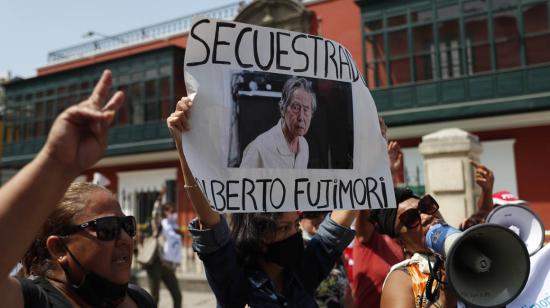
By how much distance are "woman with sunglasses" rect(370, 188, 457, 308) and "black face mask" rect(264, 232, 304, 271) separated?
1.34 ft

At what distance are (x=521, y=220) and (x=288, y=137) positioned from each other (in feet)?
4.90

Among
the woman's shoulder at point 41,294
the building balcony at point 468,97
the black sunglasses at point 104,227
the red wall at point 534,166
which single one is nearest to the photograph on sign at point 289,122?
the black sunglasses at point 104,227

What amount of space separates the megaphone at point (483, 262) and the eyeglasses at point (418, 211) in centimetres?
34

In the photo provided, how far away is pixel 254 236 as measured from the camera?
2215 millimetres

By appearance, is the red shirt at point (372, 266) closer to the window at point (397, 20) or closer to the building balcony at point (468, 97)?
the building balcony at point (468, 97)

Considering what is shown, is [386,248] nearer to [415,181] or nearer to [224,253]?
[224,253]

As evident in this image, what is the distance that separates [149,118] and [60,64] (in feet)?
24.3

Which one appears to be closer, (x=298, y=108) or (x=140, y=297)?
(x=140, y=297)

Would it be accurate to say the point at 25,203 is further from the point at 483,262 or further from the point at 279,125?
the point at 483,262

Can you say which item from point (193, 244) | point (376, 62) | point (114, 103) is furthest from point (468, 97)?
point (114, 103)

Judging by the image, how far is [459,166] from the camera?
746cm

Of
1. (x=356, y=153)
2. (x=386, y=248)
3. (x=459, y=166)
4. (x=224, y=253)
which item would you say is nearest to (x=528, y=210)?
(x=386, y=248)

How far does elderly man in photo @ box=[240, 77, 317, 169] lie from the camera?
2.06 metres

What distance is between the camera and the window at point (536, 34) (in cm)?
1419
